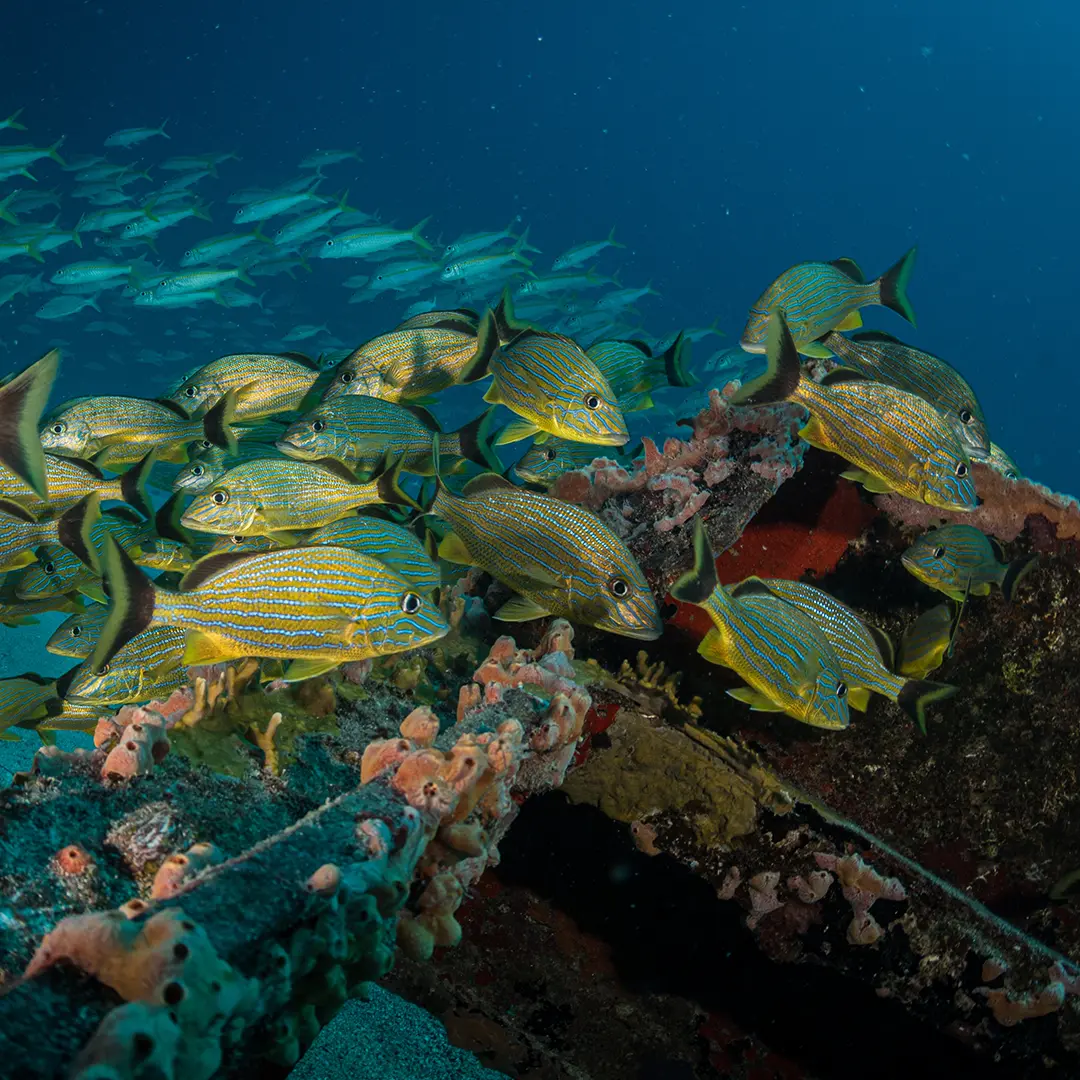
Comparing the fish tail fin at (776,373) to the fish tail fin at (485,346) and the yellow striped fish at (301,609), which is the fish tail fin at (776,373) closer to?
the fish tail fin at (485,346)

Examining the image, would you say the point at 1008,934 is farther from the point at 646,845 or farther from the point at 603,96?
the point at 603,96

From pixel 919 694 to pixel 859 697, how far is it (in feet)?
0.81

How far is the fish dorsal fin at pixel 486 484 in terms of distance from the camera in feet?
10.8

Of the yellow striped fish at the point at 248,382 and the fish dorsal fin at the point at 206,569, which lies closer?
the fish dorsal fin at the point at 206,569

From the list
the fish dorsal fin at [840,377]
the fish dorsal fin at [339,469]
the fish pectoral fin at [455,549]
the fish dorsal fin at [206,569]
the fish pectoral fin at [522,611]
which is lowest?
the fish pectoral fin at [522,611]

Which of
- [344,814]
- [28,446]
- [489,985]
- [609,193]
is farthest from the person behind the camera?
[609,193]

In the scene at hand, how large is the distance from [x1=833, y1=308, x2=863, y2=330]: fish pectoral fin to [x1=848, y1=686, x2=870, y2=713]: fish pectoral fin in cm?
209

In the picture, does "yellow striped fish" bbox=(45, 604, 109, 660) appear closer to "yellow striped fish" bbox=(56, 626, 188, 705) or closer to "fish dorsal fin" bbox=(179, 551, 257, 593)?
"yellow striped fish" bbox=(56, 626, 188, 705)

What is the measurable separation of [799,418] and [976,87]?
166 metres

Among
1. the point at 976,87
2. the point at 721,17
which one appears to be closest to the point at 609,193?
the point at 721,17

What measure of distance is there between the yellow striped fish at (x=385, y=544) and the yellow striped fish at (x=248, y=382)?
1958 millimetres

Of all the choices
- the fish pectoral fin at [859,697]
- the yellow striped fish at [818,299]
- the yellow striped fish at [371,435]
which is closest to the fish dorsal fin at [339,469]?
the yellow striped fish at [371,435]

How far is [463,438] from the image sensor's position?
4.17 meters

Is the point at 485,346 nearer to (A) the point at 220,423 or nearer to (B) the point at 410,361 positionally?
(B) the point at 410,361
